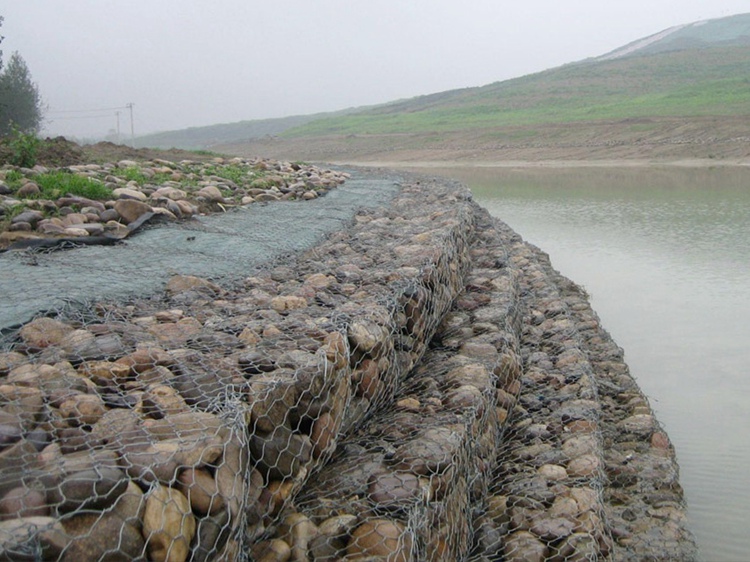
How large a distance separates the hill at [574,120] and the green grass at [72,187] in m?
19.8

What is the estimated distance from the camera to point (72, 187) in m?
5.84

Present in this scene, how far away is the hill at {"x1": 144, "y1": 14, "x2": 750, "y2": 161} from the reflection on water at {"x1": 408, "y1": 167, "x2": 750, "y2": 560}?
615 centimetres

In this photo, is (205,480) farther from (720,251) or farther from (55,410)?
(720,251)

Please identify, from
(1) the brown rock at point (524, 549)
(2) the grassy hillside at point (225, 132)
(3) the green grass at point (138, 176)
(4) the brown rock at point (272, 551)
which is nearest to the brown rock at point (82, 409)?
(4) the brown rock at point (272, 551)

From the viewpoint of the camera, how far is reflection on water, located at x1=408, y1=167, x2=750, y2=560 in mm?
4484

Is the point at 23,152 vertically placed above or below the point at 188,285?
above

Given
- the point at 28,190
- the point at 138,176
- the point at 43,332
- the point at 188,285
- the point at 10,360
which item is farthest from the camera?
the point at 138,176

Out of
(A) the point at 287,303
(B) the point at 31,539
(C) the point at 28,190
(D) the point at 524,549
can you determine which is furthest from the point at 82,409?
(C) the point at 28,190

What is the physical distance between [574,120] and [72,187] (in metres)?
28.2

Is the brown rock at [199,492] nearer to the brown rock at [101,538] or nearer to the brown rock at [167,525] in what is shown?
the brown rock at [167,525]

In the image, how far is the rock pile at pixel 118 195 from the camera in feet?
15.9

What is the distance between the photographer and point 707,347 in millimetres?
6586

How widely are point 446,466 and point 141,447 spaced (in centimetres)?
134

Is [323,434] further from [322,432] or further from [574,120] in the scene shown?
[574,120]
